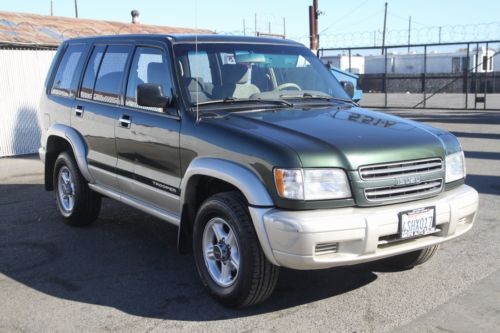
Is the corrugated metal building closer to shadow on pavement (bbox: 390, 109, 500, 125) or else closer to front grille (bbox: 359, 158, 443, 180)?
front grille (bbox: 359, 158, 443, 180)

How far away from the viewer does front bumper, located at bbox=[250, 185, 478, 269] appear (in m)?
3.76

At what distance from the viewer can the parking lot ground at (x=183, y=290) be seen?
4.08 m

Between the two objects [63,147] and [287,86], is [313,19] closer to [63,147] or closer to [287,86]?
[63,147]

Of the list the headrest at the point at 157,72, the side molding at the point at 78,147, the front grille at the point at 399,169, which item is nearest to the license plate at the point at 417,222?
the front grille at the point at 399,169

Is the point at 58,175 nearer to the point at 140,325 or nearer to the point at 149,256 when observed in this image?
the point at 149,256

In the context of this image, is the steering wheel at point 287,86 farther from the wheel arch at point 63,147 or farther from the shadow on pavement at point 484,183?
the shadow on pavement at point 484,183

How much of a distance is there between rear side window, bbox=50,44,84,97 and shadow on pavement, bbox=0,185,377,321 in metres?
1.49

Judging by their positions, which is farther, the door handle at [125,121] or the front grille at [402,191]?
the door handle at [125,121]

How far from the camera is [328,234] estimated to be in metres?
3.77

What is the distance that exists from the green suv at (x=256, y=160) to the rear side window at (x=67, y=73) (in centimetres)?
30

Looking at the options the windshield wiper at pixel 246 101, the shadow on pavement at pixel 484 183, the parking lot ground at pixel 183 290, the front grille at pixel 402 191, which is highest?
the windshield wiper at pixel 246 101

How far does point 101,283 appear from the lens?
16.1 ft

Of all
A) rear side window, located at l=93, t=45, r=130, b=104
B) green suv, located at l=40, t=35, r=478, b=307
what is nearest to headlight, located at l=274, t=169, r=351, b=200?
green suv, located at l=40, t=35, r=478, b=307

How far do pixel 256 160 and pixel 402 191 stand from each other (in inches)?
40.1
